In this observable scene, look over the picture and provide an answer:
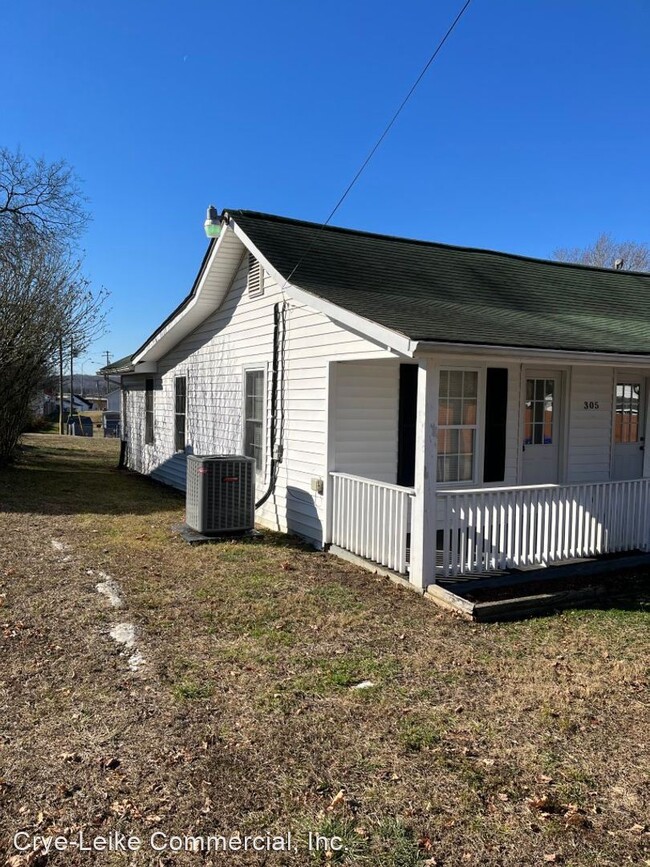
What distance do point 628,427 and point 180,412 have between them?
8.99 m

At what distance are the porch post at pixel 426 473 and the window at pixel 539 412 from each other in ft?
10.8

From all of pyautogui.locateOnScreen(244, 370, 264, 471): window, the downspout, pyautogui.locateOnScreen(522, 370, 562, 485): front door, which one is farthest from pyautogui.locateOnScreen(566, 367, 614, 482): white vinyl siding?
pyautogui.locateOnScreen(244, 370, 264, 471): window

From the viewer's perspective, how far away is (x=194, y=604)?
19.7 feet

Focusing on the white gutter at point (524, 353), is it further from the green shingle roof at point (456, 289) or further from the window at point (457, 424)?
the window at point (457, 424)

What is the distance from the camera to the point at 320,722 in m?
3.86

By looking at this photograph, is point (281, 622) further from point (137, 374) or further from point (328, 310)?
point (137, 374)

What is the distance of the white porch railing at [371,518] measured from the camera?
22.4ft

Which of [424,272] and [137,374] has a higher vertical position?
[424,272]

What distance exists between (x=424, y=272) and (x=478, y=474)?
3.42m

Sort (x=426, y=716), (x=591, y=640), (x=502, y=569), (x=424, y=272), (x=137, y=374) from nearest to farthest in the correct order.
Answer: (x=426, y=716) → (x=591, y=640) → (x=502, y=569) → (x=424, y=272) → (x=137, y=374)

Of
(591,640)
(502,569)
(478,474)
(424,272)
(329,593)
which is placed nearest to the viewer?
A: (591,640)

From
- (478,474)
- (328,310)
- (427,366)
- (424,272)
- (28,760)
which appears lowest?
(28,760)

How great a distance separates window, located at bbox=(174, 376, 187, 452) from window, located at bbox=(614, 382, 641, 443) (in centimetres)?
859

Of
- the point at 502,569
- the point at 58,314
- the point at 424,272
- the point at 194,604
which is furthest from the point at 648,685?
the point at 58,314
